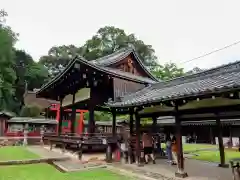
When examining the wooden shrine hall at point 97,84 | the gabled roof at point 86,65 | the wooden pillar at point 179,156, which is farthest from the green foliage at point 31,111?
the wooden pillar at point 179,156

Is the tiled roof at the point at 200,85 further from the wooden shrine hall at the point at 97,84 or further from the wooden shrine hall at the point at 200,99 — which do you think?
the wooden shrine hall at the point at 97,84

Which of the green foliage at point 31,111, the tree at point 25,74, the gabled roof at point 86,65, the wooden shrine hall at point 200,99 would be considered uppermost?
the tree at point 25,74

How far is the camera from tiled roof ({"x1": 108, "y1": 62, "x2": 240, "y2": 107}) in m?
6.78

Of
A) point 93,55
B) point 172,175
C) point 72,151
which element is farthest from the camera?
point 93,55

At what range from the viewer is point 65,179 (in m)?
8.25

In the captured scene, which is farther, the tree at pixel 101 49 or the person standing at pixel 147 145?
the tree at pixel 101 49

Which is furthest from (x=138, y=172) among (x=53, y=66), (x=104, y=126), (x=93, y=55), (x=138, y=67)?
(x=53, y=66)

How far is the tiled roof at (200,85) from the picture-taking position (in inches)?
267

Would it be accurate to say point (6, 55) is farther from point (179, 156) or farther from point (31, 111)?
point (179, 156)

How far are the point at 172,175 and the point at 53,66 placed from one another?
59.1 m

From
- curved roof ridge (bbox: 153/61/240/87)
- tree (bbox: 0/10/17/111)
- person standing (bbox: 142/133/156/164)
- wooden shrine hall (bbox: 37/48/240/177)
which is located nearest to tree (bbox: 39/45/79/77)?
tree (bbox: 0/10/17/111)

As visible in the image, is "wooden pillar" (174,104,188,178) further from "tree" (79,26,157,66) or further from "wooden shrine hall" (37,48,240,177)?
"tree" (79,26,157,66)

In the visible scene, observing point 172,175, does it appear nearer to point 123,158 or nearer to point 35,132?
point 123,158

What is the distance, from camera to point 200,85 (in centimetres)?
855
